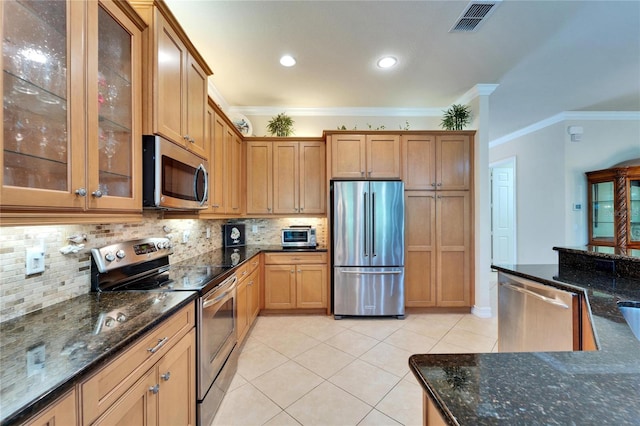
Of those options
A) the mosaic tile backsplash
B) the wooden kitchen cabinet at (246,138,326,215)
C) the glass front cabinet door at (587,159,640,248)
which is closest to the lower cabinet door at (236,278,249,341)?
the mosaic tile backsplash

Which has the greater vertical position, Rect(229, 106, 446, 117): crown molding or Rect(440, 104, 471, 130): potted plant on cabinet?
Rect(229, 106, 446, 117): crown molding

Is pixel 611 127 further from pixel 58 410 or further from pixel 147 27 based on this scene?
pixel 58 410

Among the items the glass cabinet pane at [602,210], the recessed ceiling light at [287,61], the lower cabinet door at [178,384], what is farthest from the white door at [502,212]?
the lower cabinet door at [178,384]

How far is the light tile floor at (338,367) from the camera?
5.48 feet

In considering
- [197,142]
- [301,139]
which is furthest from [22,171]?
[301,139]

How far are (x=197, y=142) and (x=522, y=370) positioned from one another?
2182 millimetres

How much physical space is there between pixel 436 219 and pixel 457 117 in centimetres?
141

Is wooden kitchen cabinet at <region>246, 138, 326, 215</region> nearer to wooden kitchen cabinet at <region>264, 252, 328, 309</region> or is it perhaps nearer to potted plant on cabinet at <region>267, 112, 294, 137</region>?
potted plant on cabinet at <region>267, 112, 294, 137</region>

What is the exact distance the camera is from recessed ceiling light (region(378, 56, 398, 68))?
2.56 m

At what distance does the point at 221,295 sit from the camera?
70.5 inches

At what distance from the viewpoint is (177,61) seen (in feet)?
5.40

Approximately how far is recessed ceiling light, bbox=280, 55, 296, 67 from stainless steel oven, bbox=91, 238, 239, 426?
6.83 feet

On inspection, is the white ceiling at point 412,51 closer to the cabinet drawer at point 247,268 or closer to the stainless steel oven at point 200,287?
the stainless steel oven at point 200,287

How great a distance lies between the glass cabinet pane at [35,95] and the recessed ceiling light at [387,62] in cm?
245
